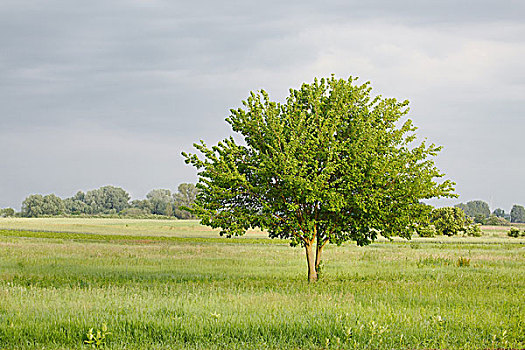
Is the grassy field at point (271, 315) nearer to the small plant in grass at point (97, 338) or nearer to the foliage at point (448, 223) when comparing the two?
the small plant in grass at point (97, 338)

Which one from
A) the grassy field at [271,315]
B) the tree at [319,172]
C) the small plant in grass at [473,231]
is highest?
the tree at [319,172]

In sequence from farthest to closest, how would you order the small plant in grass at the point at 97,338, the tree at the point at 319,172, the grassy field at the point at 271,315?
1. the tree at the point at 319,172
2. the grassy field at the point at 271,315
3. the small plant in grass at the point at 97,338

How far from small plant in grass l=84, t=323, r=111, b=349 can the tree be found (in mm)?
9461

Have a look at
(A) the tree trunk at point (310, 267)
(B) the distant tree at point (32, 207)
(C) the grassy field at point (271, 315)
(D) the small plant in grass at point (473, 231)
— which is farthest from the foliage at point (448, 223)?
(B) the distant tree at point (32, 207)

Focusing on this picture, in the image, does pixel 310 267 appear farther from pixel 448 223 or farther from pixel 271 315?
pixel 448 223

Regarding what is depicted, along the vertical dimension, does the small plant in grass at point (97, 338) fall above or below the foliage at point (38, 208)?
below

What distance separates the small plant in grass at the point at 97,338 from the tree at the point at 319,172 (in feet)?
31.0

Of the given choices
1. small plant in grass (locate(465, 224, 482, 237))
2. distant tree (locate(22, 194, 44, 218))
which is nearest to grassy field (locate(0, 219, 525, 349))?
small plant in grass (locate(465, 224, 482, 237))

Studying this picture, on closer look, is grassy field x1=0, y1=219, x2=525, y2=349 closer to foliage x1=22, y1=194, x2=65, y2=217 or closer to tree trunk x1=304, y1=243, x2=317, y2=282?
tree trunk x1=304, y1=243, x2=317, y2=282

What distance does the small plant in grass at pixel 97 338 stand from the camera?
1138cm

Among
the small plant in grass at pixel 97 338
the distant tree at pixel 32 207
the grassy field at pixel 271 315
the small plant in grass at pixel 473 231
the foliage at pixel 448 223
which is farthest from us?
the distant tree at pixel 32 207

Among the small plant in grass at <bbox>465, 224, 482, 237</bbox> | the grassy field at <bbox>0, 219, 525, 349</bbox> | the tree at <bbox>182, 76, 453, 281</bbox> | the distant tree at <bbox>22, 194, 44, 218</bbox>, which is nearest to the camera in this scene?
the grassy field at <bbox>0, 219, 525, 349</bbox>

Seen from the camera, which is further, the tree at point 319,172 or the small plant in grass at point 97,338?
the tree at point 319,172

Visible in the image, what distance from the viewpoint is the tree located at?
833 inches
